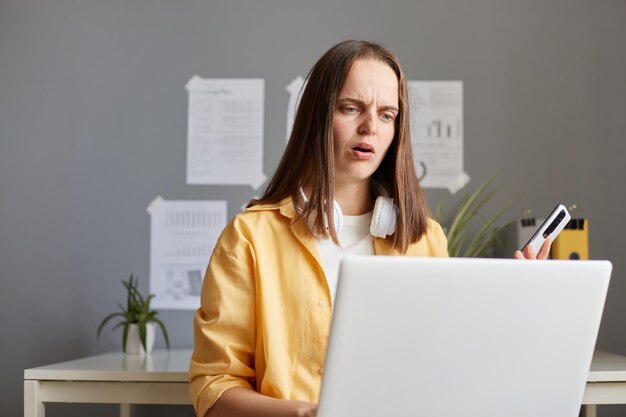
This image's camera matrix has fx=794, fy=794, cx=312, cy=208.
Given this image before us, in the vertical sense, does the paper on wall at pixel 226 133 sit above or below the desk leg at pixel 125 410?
above

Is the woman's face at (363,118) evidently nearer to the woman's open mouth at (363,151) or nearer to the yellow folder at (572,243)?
the woman's open mouth at (363,151)

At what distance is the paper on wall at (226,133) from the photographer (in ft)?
8.84

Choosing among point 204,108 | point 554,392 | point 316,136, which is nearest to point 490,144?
point 204,108

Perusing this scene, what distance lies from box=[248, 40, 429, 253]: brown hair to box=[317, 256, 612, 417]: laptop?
0.53 meters

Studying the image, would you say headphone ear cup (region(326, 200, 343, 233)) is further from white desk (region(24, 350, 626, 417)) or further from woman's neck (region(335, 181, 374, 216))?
white desk (region(24, 350, 626, 417))

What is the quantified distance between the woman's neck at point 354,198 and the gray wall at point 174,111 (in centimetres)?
119

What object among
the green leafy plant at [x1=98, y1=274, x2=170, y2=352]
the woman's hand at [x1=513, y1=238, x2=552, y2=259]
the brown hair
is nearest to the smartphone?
the woman's hand at [x1=513, y1=238, x2=552, y2=259]

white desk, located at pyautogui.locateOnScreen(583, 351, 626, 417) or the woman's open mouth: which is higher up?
the woman's open mouth

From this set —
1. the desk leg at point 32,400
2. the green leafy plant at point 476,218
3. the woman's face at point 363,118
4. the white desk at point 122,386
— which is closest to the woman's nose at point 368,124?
the woman's face at point 363,118

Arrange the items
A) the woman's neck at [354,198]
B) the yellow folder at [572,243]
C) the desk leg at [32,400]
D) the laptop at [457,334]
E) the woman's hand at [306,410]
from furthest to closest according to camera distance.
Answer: the yellow folder at [572,243]
the desk leg at [32,400]
the woman's neck at [354,198]
the woman's hand at [306,410]
the laptop at [457,334]

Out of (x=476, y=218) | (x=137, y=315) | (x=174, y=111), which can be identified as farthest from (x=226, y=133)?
(x=476, y=218)

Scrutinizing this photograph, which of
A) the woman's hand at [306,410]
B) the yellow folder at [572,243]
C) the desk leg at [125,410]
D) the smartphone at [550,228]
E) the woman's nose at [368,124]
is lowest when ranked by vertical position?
the desk leg at [125,410]

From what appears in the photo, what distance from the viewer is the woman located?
136 cm

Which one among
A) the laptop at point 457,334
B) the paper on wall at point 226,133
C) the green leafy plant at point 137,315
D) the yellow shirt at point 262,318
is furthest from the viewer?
the paper on wall at point 226,133
